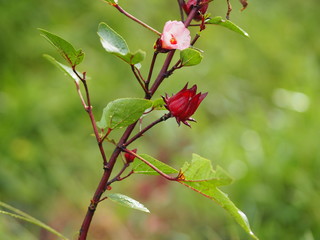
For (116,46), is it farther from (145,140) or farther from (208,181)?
(145,140)

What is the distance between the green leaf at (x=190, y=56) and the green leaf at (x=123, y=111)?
0.26ft

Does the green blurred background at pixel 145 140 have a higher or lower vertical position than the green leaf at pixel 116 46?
lower

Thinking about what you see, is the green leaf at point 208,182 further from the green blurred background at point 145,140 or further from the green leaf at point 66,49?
the green blurred background at point 145,140

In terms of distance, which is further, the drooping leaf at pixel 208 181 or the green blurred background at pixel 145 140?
the green blurred background at pixel 145 140

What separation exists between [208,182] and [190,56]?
0.55 feet

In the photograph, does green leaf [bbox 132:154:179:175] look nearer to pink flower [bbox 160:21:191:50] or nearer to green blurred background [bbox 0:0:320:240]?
pink flower [bbox 160:21:191:50]

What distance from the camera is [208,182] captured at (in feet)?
2.27

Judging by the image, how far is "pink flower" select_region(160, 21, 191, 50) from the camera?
2.25ft

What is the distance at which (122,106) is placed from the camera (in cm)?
71

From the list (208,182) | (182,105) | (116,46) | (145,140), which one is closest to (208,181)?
(208,182)

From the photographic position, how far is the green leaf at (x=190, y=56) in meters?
0.70

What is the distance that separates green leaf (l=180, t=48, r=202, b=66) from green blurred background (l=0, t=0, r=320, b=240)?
0.76 m

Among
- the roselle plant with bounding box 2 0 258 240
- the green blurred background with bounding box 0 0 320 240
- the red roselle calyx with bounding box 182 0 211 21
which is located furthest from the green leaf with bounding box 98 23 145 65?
the green blurred background with bounding box 0 0 320 240

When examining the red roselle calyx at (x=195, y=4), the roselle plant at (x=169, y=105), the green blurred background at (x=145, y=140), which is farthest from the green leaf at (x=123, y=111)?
the green blurred background at (x=145, y=140)
